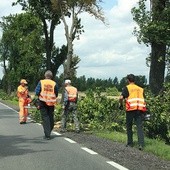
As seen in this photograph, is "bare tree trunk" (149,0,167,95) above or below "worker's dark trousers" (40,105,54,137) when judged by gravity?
above

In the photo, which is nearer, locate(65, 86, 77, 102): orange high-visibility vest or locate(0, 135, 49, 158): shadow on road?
locate(0, 135, 49, 158): shadow on road

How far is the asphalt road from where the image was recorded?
962cm

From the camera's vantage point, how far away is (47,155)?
11.1 m

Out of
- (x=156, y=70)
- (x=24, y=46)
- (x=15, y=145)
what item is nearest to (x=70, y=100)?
(x=15, y=145)

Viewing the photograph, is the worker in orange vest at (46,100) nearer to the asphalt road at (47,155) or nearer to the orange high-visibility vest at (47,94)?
the orange high-visibility vest at (47,94)

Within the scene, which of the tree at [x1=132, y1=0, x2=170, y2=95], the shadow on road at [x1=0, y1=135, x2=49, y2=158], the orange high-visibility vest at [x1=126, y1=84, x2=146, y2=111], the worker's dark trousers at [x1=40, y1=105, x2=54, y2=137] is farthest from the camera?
the tree at [x1=132, y1=0, x2=170, y2=95]

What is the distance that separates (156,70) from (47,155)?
1088cm

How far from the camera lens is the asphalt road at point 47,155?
9617 millimetres

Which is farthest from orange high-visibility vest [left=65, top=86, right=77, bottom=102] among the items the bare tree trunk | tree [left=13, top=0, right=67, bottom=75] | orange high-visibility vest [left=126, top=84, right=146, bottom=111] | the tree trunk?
tree [left=13, top=0, right=67, bottom=75]

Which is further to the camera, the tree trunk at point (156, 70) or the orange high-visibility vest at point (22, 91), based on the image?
the orange high-visibility vest at point (22, 91)

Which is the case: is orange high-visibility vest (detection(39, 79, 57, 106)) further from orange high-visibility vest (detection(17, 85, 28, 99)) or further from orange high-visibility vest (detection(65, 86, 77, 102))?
orange high-visibility vest (detection(17, 85, 28, 99))

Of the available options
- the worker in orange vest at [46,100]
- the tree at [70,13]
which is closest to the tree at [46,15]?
the tree at [70,13]

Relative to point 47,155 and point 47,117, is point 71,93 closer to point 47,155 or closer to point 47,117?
point 47,117

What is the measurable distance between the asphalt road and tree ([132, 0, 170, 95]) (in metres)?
6.67
